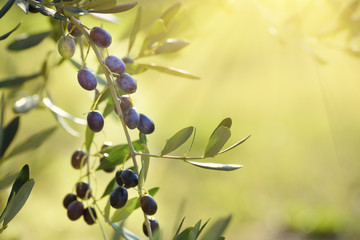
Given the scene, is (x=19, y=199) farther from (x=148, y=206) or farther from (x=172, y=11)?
(x=172, y=11)

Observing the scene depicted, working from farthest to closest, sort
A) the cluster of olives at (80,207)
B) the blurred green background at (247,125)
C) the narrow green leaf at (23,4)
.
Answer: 1. the blurred green background at (247,125)
2. the cluster of olives at (80,207)
3. the narrow green leaf at (23,4)

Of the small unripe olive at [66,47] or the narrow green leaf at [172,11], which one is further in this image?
the narrow green leaf at [172,11]

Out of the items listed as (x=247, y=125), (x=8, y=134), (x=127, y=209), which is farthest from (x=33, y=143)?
(x=247, y=125)

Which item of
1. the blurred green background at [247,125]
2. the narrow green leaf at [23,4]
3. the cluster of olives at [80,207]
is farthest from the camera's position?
the blurred green background at [247,125]

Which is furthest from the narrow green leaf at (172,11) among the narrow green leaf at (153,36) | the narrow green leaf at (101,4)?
the narrow green leaf at (101,4)

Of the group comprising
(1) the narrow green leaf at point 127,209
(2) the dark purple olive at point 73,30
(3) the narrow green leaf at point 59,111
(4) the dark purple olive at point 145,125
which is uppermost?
(2) the dark purple olive at point 73,30

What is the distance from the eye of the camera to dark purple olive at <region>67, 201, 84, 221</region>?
385 millimetres

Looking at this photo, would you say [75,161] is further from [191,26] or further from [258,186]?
[258,186]

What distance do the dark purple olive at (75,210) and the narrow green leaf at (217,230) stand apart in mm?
134

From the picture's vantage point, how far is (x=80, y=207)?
15.4 inches

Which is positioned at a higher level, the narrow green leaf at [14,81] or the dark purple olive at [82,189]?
the dark purple olive at [82,189]

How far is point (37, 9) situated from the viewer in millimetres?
305

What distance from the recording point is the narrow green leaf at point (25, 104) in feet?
1.49

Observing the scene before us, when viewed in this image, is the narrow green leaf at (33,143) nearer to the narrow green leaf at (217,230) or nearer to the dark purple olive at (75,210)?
the dark purple olive at (75,210)
